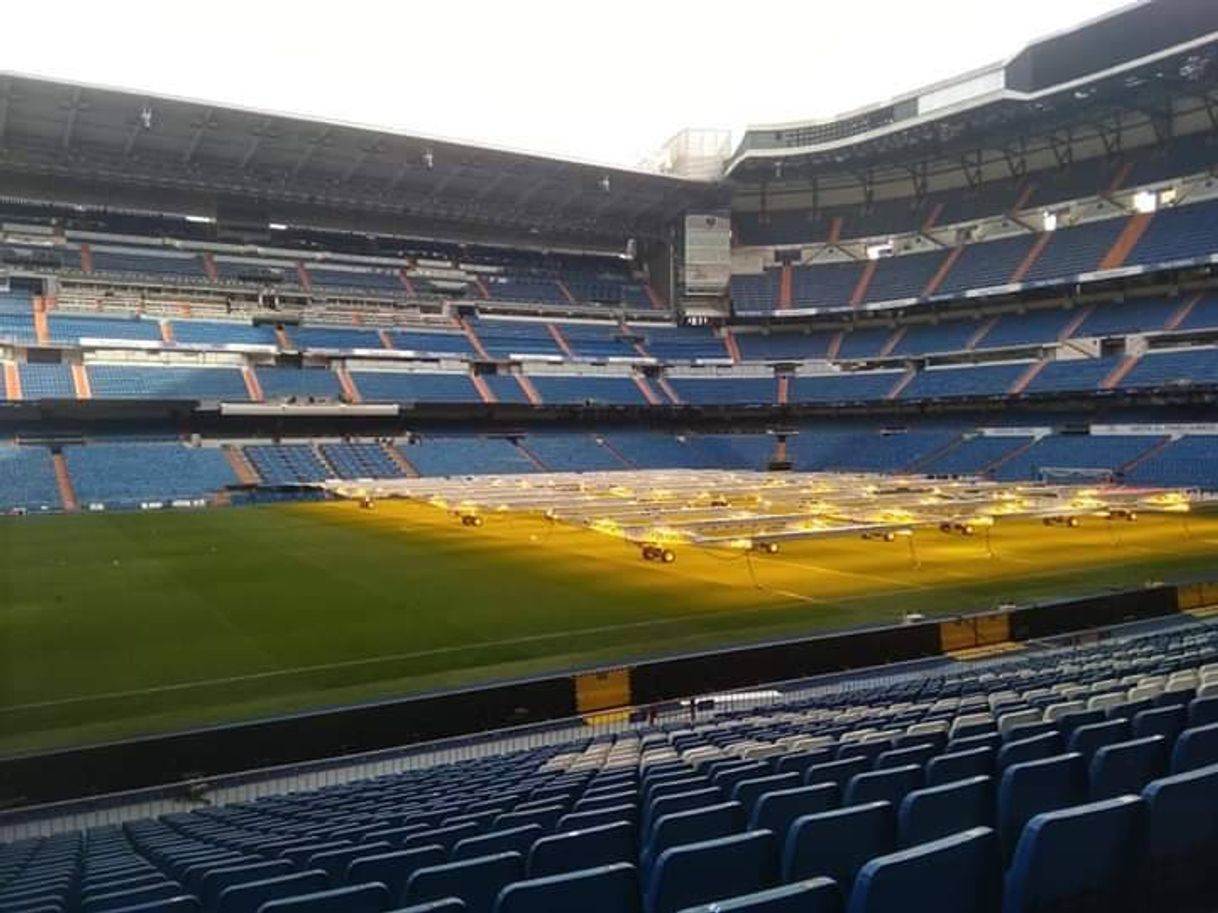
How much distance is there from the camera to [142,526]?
123ft

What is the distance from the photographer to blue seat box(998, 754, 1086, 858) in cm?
381

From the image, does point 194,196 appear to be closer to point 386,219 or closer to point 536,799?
point 386,219

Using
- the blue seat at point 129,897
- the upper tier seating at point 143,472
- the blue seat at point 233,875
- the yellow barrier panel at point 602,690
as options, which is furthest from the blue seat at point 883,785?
the upper tier seating at point 143,472

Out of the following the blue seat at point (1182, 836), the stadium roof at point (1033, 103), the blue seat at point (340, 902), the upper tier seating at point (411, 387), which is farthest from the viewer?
the upper tier seating at point (411, 387)

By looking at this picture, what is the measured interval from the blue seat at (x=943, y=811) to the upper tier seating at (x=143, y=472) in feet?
162

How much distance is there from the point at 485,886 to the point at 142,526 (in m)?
38.7

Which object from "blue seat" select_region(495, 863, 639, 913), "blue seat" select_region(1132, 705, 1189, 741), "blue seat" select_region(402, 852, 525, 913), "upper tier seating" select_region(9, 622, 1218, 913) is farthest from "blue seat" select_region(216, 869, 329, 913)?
"blue seat" select_region(1132, 705, 1189, 741)

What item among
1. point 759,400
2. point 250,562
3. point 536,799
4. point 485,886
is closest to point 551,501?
point 250,562

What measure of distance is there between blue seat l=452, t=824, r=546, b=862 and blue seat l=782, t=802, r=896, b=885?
1653 millimetres

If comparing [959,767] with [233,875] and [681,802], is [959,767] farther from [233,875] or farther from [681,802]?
[233,875]

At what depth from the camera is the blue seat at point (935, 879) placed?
2.47 meters

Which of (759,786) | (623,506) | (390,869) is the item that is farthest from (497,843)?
(623,506)

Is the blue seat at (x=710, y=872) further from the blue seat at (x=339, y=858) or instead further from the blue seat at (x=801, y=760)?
the blue seat at (x=801, y=760)

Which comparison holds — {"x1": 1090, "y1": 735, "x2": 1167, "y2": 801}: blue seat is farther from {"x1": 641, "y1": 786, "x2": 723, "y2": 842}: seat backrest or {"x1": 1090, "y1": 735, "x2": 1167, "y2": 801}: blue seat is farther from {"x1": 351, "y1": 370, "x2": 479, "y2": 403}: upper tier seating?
{"x1": 351, "y1": 370, "x2": 479, "y2": 403}: upper tier seating
